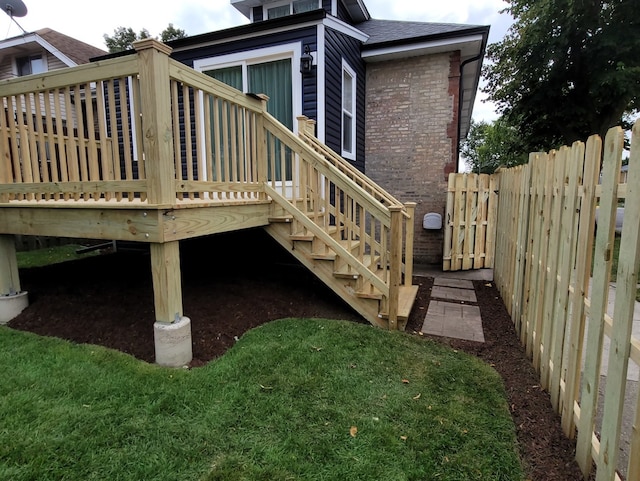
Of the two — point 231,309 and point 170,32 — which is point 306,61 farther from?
point 170,32

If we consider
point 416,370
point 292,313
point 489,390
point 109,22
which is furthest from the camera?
point 109,22

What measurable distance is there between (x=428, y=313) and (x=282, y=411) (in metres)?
2.48

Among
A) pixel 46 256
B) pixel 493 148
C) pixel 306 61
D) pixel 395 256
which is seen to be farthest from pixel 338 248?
pixel 493 148

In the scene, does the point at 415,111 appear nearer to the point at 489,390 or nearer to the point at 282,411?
the point at 489,390

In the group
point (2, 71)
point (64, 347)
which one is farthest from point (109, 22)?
point (64, 347)

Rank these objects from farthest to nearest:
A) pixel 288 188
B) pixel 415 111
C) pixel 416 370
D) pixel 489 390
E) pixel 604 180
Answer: pixel 415 111 < pixel 288 188 < pixel 416 370 < pixel 489 390 < pixel 604 180

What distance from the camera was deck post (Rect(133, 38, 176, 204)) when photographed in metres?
2.56

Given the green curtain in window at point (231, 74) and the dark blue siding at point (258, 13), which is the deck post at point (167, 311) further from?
the dark blue siding at point (258, 13)

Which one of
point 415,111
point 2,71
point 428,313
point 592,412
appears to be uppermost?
point 2,71

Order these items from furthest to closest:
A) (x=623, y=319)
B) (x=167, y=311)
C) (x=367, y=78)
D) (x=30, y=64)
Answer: (x=30, y=64), (x=367, y=78), (x=167, y=311), (x=623, y=319)

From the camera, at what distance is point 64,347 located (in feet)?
9.87

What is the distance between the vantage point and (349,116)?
6.75 meters

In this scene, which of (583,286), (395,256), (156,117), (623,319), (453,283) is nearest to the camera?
(623,319)

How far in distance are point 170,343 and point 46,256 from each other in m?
6.04
